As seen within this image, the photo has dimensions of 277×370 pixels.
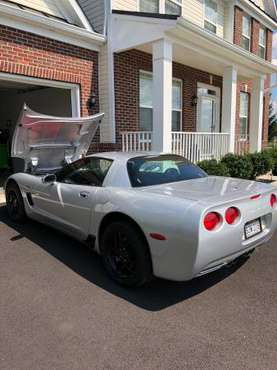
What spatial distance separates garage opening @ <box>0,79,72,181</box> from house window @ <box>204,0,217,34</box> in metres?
5.71

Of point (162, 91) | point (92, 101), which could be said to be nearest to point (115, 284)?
point (162, 91)

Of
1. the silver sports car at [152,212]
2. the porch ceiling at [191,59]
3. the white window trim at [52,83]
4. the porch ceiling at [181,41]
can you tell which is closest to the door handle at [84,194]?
the silver sports car at [152,212]

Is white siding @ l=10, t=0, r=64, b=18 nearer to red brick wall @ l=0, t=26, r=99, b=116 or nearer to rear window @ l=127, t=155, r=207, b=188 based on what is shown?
red brick wall @ l=0, t=26, r=99, b=116

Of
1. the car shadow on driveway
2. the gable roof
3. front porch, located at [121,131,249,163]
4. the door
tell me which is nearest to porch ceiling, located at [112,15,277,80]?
the gable roof

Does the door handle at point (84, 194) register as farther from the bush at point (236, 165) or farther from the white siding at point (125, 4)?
the white siding at point (125, 4)

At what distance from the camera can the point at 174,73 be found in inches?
395

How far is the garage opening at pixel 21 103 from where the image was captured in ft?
33.7

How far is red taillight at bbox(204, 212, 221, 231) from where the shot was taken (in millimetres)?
2697

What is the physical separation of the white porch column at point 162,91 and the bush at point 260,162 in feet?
11.7

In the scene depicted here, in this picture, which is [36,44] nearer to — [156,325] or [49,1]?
[49,1]

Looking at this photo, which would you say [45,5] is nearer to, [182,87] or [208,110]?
[182,87]

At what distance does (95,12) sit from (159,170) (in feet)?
20.9

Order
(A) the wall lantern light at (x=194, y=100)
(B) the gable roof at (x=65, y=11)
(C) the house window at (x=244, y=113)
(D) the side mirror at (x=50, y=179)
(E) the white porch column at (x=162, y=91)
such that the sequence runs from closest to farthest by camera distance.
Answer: (D) the side mirror at (x=50, y=179)
(E) the white porch column at (x=162, y=91)
(B) the gable roof at (x=65, y=11)
(A) the wall lantern light at (x=194, y=100)
(C) the house window at (x=244, y=113)

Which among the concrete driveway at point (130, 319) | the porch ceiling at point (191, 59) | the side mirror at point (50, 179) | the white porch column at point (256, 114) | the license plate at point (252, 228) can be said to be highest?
the porch ceiling at point (191, 59)
